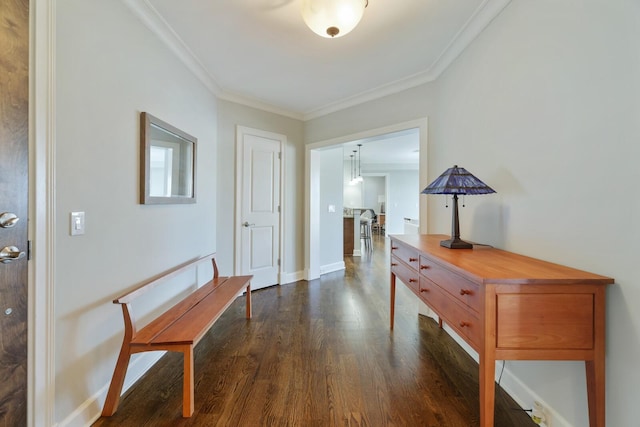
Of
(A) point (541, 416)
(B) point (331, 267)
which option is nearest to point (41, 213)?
(A) point (541, 416)

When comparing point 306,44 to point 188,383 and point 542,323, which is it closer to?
point 542,323

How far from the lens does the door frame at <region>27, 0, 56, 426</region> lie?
1106mm

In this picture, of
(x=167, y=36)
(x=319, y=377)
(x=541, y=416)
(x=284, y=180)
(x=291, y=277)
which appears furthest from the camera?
(x=291, y=277)

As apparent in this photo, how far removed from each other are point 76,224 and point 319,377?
1648 millimetres

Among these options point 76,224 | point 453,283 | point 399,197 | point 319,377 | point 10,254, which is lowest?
point 319,377

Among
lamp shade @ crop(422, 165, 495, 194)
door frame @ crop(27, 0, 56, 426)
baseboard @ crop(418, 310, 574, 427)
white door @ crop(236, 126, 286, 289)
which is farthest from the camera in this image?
white door @ crop(236, 126, 286, 289)

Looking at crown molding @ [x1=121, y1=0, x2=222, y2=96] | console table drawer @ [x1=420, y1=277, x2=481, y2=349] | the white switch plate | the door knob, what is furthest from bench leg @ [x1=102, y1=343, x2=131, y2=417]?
crown molding @ [x1=121, y1=0, x2=222, y2=96]

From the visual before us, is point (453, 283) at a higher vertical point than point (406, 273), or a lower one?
higher

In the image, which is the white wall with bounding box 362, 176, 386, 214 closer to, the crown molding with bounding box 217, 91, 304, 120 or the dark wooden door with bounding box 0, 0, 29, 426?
the crown molding with bounding box 217, 91, 304, 120

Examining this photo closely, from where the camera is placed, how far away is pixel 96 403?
141cm

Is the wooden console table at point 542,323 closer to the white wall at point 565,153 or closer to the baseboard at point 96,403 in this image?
the white wall at point 565,153

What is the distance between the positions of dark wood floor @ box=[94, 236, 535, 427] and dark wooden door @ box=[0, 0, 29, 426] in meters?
0.55

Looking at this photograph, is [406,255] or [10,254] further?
[406,255]

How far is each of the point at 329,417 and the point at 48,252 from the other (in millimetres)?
1581
